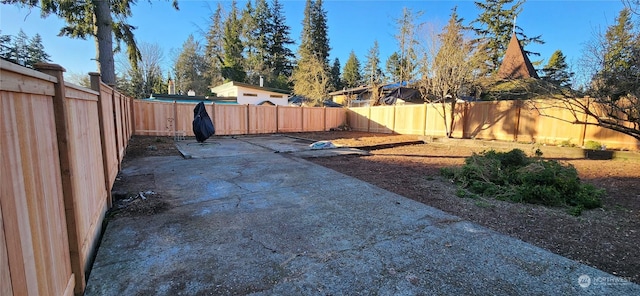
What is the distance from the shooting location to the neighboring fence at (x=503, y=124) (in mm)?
8023

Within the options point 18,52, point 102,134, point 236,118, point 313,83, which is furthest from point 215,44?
point 102,134

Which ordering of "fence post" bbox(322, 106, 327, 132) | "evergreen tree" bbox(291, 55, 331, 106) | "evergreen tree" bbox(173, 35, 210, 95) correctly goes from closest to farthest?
"fence post" bbox(322, 106, 327, 132) → "evergreen tree" bbox(291, 55, 331, 106) → "evergreen tree" bbox(173, 35, 210, 95)

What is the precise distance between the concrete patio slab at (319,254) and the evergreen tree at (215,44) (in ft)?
101

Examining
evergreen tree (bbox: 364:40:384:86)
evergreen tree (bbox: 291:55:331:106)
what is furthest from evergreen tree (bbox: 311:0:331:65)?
evergreen tree (bbox: 291:55:331:106)

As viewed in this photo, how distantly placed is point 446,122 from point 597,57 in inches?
219

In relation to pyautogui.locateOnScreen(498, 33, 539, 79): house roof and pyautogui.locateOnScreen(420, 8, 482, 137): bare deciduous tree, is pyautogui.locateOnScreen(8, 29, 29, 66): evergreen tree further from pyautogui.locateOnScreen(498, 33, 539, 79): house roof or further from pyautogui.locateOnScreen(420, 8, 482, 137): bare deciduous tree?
pyautogui.locateOnScreen(498, 33, 539, 79): house roof

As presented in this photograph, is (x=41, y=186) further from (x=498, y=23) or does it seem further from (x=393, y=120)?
(x=498, y=23)

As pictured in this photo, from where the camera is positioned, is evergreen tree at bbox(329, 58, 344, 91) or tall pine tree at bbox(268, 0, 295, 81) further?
evergreen tree at bbox(329, 58, 344, 91)

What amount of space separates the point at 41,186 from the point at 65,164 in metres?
0.44

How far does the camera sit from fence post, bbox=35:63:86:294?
1.69m

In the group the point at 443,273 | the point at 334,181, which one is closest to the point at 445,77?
the point at 334,181

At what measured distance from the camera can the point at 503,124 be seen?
9.91 meters

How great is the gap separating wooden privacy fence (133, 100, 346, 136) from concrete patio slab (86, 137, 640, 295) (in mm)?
8997

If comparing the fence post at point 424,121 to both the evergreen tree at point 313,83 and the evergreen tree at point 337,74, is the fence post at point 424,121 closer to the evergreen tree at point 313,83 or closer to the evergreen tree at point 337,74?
the evergreen tree at point 313,83
